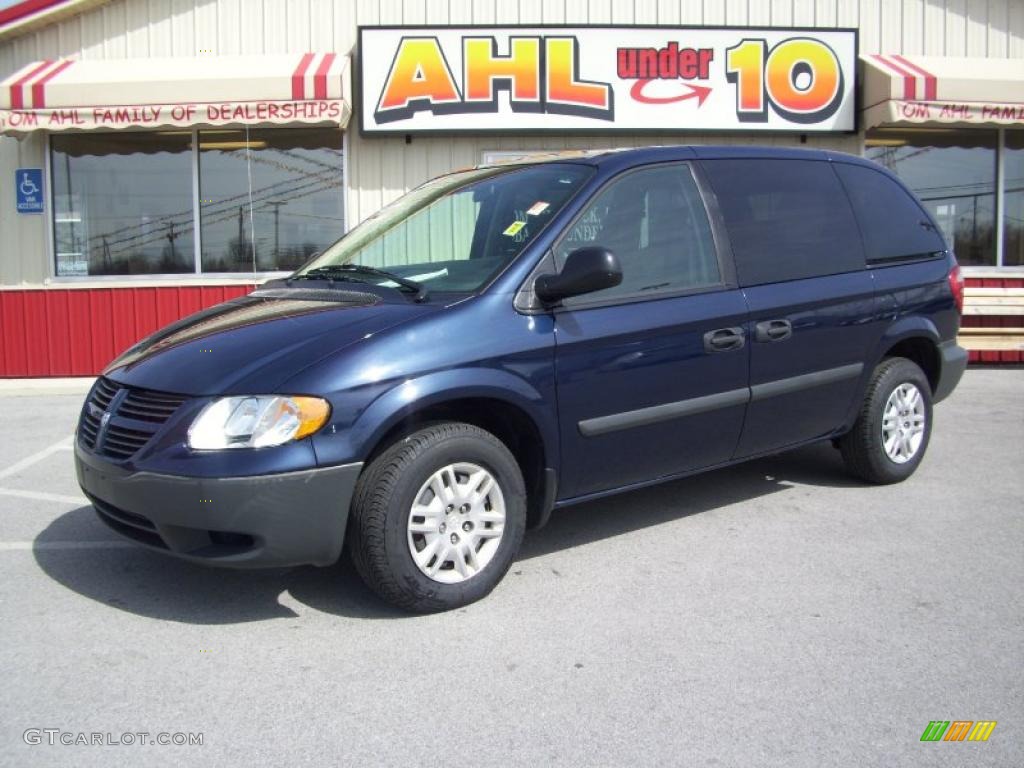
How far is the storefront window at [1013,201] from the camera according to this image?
1104 cm

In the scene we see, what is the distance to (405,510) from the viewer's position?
348cm

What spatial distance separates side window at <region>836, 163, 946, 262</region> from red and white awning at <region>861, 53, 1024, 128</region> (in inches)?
186

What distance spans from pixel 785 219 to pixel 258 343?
2667mm

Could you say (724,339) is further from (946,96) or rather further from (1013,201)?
(1013,201)

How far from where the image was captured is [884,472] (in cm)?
539

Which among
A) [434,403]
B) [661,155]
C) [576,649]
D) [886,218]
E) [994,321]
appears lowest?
[576,649]

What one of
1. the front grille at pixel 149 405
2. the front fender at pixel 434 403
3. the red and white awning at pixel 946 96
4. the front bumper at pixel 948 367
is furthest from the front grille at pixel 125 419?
the red and white awning at pixel 946 96

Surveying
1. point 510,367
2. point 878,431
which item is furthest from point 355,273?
point 878,431

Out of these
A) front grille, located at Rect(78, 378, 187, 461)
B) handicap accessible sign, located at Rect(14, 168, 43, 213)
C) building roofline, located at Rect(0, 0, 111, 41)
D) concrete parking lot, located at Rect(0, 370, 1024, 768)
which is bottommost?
concrete parking lot, located at Rect(0, 370, 1024, 768)

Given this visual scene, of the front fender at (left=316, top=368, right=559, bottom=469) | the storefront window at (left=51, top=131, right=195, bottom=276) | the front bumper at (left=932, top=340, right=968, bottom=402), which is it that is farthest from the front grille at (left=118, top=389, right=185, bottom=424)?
the storefront window at (left=51, top=131, right=195, bottom=276)

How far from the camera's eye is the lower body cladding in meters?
3.28

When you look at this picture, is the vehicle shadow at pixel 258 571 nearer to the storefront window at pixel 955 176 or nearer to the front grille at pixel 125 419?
the front grille at pixel 125 419

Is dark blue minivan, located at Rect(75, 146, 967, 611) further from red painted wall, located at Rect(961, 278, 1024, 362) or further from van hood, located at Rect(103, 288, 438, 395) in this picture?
red painted wall, located at Rect(961, 278, 1024, 362)

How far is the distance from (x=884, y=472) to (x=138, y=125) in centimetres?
746
